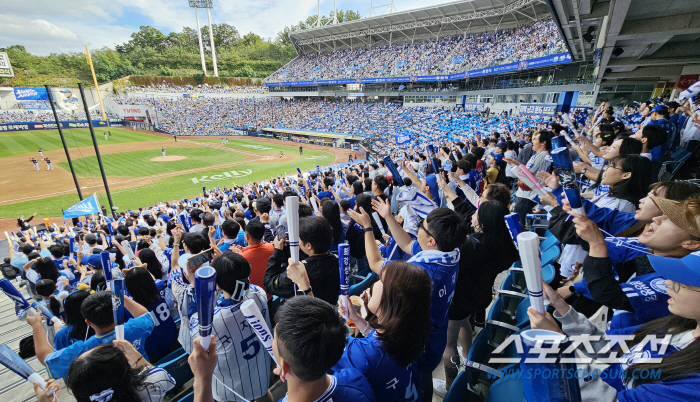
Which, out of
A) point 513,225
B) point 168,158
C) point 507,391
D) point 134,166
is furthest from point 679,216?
point 168,158

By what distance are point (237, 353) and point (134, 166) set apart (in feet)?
107

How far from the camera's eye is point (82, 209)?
42.7ft

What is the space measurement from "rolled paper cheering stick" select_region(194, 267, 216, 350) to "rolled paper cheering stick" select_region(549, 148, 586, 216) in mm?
2114

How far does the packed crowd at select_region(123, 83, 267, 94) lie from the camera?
56469 mm

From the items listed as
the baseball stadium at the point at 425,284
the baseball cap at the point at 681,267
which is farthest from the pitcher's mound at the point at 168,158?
the baseball cap at the point at 681,267

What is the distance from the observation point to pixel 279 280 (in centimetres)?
289

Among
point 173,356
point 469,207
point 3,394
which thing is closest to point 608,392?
point 469,207

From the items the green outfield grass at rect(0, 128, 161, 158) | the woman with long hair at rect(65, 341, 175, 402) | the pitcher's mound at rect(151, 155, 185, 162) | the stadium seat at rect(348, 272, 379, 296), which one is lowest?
the pitcher's mound at rect(151, 155, 185, 162)

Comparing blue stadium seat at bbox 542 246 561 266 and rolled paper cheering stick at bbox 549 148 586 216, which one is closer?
rolled paper cheering stick at bbox 549 148 586 216

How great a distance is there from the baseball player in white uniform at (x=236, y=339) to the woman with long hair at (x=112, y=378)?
0.50 m

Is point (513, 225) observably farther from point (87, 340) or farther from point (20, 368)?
point (87, 340)

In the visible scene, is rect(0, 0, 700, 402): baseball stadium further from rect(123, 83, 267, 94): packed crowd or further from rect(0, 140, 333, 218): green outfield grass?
rect(123, 83, 267, 94): packed crowd

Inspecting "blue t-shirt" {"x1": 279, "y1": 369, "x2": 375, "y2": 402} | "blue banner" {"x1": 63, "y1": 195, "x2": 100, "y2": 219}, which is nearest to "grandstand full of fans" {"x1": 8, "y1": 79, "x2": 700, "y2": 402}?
"blue t-shirt" {"x1": 279, "y1": 369, "x2": 375, "y2": 402}

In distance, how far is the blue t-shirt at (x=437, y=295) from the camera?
7.20 feet
